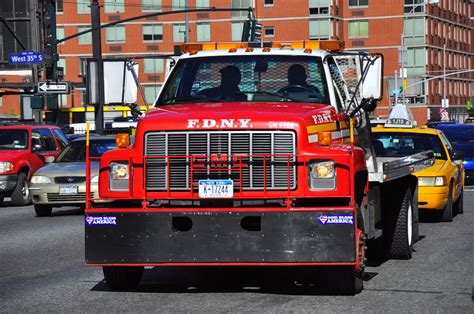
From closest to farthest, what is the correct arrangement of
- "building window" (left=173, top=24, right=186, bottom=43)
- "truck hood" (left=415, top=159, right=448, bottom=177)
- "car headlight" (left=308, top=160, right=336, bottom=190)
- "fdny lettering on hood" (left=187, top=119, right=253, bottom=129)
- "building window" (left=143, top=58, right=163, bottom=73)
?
1. "car headlight" (left=308, top=160, right=336, bottom=190)
2. "fdny lettering on hood" (left=187, top=119, right=253, bottom=129)
3. "truck hood" (left=415, top=159, right=448, bottom=177)
4. "building window" (left=143, top=58, right=163, bottom=73)
5. "building window" (left=173, top=24, right=186, bottom=43)

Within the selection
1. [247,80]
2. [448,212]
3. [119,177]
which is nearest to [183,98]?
[247,80]

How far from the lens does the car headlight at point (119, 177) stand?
36.8 ft

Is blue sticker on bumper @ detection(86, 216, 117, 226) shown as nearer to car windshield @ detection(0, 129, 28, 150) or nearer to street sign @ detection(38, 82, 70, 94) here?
car windshield @ detection(0, 129, 28, 150)

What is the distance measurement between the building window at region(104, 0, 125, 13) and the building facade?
0.28ft

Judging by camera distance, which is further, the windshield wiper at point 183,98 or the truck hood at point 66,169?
the truck hood at point 66,169

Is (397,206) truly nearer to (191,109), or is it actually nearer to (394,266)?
(394,266)

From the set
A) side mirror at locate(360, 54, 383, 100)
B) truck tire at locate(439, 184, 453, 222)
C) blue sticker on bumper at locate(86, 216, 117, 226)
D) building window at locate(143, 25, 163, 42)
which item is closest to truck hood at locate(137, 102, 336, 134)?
side mirror at locate(360, 54, 383, 100)

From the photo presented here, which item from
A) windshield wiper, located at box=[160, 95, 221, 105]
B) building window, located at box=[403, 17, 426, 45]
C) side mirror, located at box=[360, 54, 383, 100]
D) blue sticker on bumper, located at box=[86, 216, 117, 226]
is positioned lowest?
blue sticker on bumper, located at box=[86, 216, 117, 226]

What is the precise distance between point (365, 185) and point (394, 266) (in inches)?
88.6

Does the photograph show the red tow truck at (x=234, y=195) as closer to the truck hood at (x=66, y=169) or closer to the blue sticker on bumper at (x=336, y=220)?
the blue sticker on bumper at (x=336, y=220)

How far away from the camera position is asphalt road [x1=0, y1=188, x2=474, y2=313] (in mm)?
10414

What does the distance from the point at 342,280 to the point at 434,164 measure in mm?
9402

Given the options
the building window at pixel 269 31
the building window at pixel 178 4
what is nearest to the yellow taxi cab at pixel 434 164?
the building window at pixel 178 4

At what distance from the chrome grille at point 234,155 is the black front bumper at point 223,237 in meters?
0.38
